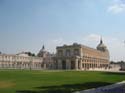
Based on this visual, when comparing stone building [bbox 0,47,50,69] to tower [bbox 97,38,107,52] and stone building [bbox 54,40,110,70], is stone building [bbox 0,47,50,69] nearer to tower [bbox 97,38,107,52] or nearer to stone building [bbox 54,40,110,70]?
stone building [bbox 54,40,110,70]

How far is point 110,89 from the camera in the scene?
16250mm

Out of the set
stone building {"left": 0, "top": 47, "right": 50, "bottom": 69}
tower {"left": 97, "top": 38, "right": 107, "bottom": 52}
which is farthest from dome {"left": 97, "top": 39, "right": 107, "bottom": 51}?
stone building {"left": 0, "top": 47, "right": 50, "bottom": 69}

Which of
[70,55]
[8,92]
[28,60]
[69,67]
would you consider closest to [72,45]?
[70,55]

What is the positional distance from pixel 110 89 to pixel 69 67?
112 metres

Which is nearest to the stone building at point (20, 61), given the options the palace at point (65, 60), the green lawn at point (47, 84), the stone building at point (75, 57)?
the palace at point (65, 60)

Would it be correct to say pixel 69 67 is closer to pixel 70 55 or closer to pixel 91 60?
pixel 70 55

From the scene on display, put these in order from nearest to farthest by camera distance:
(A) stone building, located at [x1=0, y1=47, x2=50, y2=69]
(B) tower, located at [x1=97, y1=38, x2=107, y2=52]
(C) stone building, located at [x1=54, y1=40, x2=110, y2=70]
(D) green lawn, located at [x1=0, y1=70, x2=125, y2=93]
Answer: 1. (D) green lawn, located at [x1=0, y1=70, x2=125, y2=93]
2. (C) stone building, located at [x1=54, y1=40, x2=110, y2=70]
3. (A) stone building, located at [x1=0, y1=47, x2=50, y2=69]
4. (B) tower, located at [x1=97, y1=38, x2=107, y2=52]

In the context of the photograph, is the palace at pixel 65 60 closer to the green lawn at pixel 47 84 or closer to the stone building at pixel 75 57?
the stone building at pixel 75 57

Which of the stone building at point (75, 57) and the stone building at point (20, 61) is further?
the stone building at point (20, 61)

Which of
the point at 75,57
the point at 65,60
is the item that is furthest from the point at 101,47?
the point at 75,57

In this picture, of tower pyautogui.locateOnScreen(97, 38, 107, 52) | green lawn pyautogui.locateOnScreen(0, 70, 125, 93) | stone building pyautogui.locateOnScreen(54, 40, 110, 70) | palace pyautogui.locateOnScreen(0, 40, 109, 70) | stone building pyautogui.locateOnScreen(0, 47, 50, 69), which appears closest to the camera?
green lawn pyautogui.locateOnScreen(0, 70, 125, 93)

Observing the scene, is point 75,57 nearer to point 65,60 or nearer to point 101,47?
point 65,60

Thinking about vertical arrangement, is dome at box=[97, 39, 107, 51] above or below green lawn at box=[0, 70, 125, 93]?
above

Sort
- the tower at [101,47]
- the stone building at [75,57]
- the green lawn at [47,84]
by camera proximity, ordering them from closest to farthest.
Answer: the green lawn at [47,84]
the stone building at [75,57]
the tower at [101,47]
